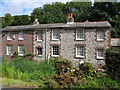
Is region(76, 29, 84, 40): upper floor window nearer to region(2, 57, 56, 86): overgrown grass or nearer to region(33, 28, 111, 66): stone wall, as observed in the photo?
region(33, 28, 111, 66): stone wall

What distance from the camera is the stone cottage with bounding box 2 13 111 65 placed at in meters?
16.9

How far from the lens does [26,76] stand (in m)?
11.9

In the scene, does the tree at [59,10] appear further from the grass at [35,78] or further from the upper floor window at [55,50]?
the grass at [35,78]

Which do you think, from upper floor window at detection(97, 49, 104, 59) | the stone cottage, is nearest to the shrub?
the stone cottage

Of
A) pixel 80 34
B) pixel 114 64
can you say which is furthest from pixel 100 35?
pixel 114 64

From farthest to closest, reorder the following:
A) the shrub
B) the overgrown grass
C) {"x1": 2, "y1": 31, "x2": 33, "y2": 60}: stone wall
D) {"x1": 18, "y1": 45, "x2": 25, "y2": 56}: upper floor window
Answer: {"x1": 18, "y1": 45, "x2": 25, "y2": 56}: upper floor window
{"x1": 2, "y1": 31, "x2": 33, "y2": 60}: stone wall
the shrub
the overgrown grass

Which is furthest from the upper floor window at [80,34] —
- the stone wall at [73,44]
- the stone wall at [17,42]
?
the stone wall at [17,42]

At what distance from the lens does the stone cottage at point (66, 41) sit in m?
16.9

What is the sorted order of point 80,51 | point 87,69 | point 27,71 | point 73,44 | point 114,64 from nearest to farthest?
point 27,71
point 87,69
point 114,64
point 80,51
point 73,44

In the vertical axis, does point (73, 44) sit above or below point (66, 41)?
below

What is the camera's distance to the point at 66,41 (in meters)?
18.4

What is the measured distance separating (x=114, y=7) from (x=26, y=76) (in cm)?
2390

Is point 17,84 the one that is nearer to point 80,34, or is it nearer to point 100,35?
point 80,34

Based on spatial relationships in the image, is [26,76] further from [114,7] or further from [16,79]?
[114,7]
